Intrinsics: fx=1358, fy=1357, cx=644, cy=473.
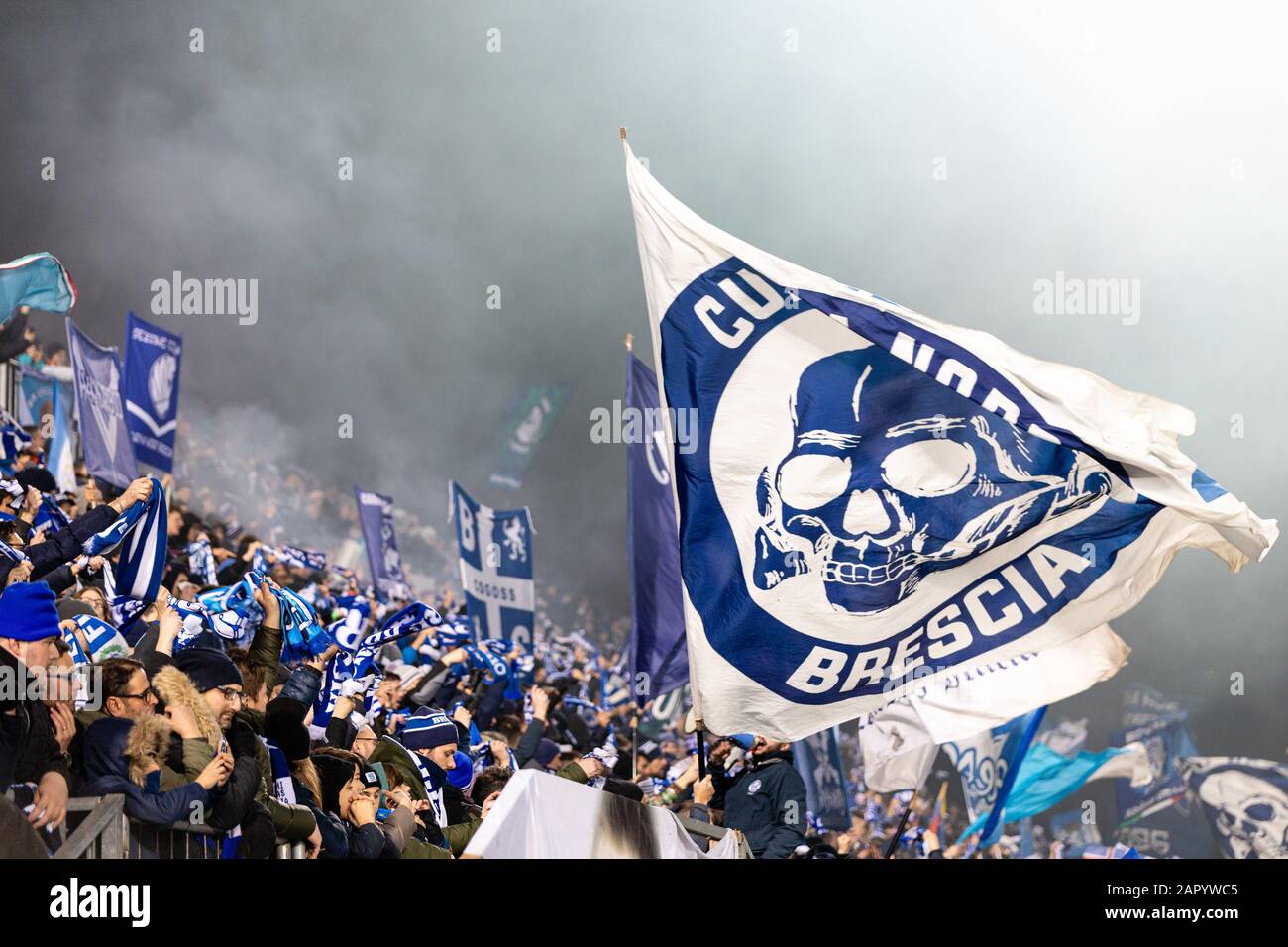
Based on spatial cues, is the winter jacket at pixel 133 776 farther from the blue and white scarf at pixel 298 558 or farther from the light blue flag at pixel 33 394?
the light blue flag at pixel 33 394

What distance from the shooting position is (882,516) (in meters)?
7.19

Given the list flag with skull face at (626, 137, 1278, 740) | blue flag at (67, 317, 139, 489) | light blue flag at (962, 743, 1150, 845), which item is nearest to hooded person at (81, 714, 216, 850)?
flag with skull face at (626, 137, 1278, 740)

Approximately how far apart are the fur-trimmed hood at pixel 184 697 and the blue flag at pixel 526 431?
1692 inches

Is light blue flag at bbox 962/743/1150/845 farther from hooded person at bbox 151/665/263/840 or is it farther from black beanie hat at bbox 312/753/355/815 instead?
hooded person at bbox 151/665/263/840

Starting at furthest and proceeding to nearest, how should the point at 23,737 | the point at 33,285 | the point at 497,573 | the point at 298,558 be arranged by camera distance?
the point at 298,558, the point at 497,573, the point at 33,285, the point at 23,737

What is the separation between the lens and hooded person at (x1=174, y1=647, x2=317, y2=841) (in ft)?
17.0

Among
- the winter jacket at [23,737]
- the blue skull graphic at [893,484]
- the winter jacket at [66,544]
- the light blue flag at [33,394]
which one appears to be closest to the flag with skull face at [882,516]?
the blue skull graphic at [893,484]

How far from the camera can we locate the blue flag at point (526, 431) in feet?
159

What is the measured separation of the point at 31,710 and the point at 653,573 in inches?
257

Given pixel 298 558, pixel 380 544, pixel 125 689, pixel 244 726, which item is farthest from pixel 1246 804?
pixel 125 689

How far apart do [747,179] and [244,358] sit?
17.6m

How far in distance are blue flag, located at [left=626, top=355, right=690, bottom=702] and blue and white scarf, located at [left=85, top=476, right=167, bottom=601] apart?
3.50m

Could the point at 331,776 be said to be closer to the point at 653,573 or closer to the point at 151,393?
the point at 653,573
